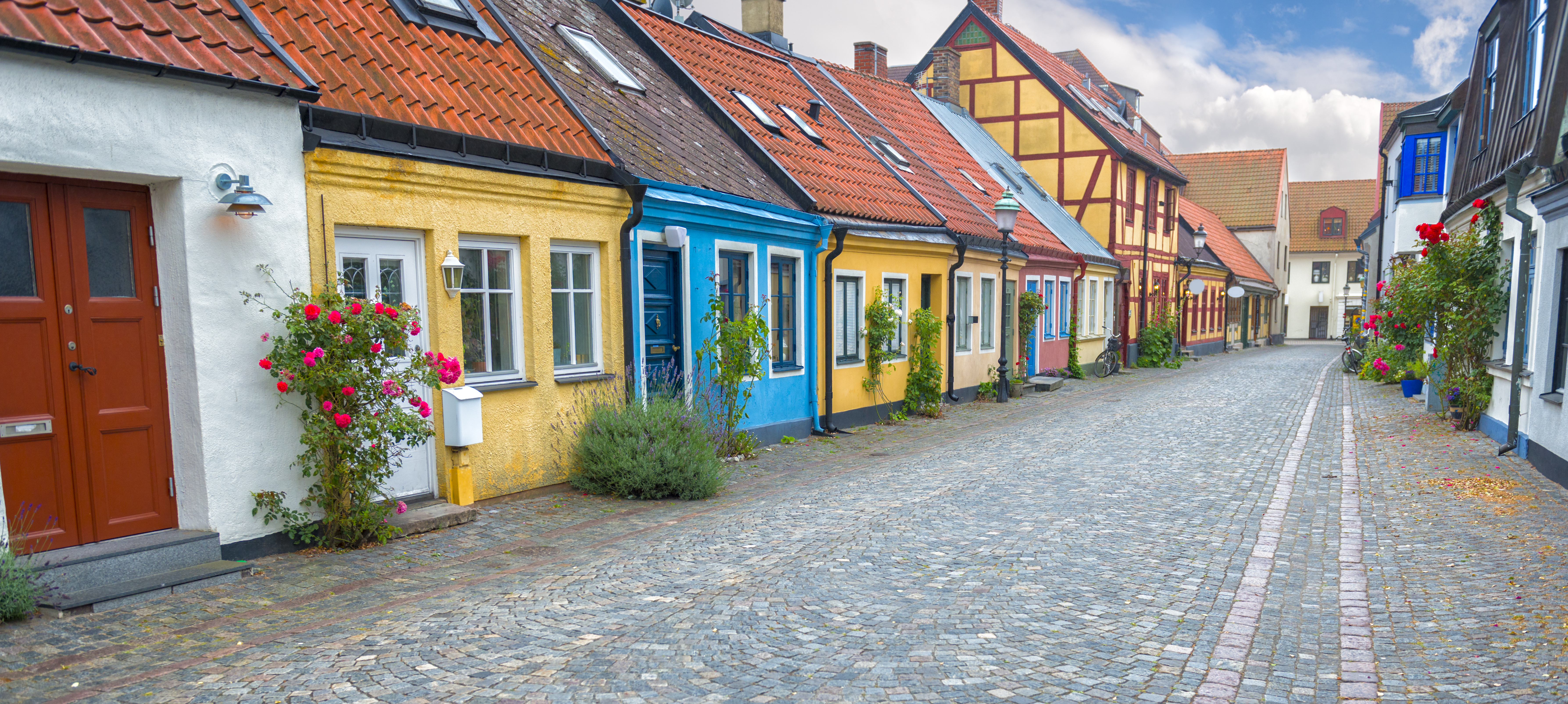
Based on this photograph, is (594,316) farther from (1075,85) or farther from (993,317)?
(1075,85)

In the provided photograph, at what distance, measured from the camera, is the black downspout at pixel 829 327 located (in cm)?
1198

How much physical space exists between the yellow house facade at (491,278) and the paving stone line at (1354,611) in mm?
5690

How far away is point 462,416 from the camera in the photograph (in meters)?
6.97

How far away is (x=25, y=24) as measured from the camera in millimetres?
4754

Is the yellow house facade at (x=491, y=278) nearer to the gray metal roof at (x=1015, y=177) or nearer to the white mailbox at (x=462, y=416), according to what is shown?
the white mailbox at (x=462, y=416)

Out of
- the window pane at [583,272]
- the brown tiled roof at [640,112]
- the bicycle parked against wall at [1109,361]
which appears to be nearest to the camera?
the window pane at [583,272]

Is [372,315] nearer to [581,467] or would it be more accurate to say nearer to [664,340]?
[581,467]

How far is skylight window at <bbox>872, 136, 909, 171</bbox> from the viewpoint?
1652 centimetres

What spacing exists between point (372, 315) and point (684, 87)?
7.65m

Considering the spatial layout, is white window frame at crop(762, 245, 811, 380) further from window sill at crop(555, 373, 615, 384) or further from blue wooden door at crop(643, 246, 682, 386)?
window sill at crop(555, 373, 615, 384)

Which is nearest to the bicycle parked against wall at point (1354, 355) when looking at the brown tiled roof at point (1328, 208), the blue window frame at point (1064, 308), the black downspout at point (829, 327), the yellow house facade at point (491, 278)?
the blue window frame at point (1064, 308)

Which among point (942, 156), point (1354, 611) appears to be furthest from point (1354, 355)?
point (1354, 611)

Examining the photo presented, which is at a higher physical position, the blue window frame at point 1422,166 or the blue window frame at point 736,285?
the blue window frame at point 1422,166

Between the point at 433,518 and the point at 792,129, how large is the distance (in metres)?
8.94
